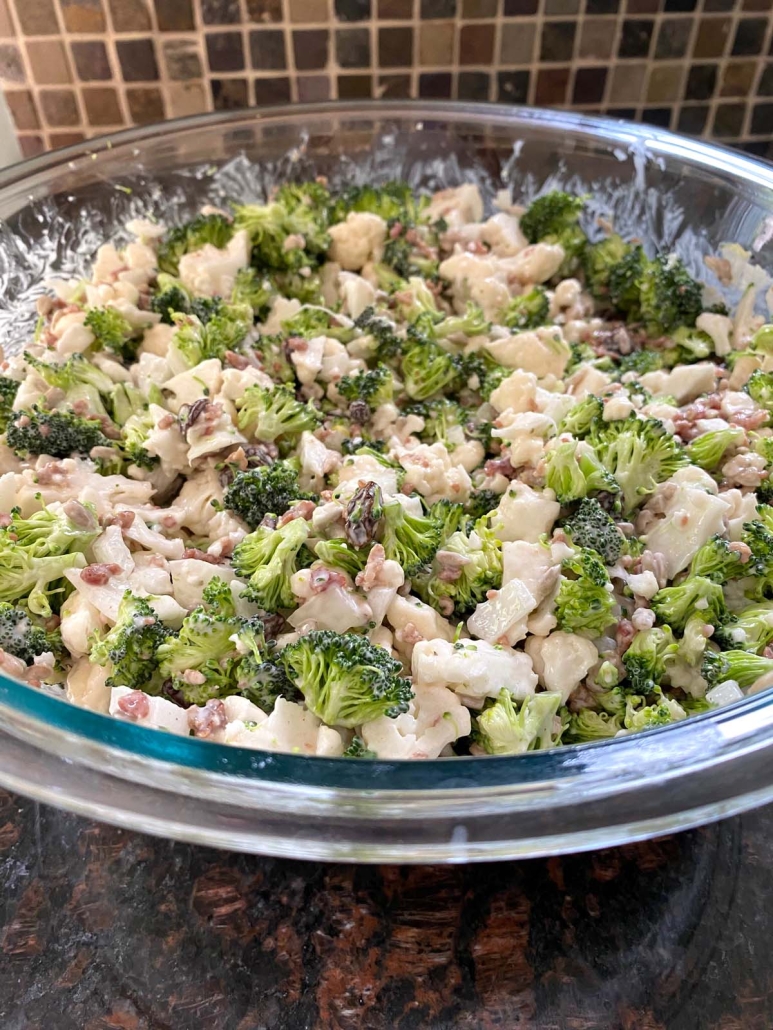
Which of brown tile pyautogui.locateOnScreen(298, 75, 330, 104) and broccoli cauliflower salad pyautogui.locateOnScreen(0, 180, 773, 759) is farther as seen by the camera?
brown tile pyautogui.locateOnScreen(298, 75, 330, 104)

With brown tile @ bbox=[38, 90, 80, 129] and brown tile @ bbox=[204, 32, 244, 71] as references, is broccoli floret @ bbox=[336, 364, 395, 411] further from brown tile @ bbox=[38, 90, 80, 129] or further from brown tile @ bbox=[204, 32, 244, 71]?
brown tile @ bbox=[38, 90, 80, 129]

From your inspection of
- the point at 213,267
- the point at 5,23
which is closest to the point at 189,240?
the point at 213,267

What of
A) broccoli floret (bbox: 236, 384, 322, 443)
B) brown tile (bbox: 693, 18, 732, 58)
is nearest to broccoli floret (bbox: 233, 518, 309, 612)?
broccoli floret (bbox: 236, 384, 322, 443)

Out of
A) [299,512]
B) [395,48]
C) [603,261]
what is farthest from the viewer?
[395,48]

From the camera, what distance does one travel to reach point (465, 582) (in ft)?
3.54

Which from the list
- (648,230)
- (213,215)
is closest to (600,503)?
(648,230)

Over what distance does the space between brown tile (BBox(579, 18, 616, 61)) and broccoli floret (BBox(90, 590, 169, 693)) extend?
5.61 ft

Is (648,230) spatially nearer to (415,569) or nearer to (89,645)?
(415,569)

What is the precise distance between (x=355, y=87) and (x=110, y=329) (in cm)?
98

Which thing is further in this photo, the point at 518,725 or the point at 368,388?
the point at 368,388

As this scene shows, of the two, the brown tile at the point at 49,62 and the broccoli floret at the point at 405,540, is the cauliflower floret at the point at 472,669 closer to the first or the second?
the broccoli floret at the point at 405,540

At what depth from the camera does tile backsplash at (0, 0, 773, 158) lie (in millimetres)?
1845

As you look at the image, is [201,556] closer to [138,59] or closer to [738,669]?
[738,669]

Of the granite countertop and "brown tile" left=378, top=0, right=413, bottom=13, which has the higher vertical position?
"brown tile" left=378, top=0, right=413, bottom=13
